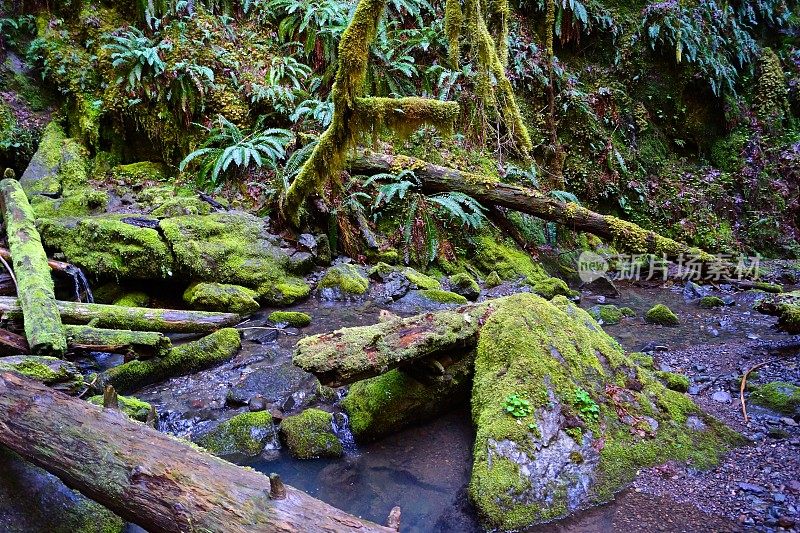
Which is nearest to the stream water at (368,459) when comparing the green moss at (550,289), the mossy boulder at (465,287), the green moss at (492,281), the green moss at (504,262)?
the green moss at (550,289)

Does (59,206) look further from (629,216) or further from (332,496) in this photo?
(629,216)

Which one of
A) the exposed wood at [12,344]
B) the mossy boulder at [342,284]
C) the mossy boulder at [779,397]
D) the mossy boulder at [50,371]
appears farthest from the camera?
the mossy boulder at [342,284]

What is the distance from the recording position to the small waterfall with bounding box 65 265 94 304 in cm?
582

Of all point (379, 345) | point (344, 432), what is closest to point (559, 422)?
point (379, 345)

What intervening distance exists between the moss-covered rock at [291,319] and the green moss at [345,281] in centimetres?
133

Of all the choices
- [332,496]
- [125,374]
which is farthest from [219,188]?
[332,496]

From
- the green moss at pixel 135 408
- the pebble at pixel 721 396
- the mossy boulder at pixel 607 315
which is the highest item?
the pebble at pixel 721 396

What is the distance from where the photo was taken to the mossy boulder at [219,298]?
6203 millimetres

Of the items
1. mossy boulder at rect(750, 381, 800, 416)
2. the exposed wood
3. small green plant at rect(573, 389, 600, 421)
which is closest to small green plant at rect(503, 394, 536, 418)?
small green plant at rect(573, 389, 600, 421)

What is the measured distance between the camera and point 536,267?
9688 millimetres

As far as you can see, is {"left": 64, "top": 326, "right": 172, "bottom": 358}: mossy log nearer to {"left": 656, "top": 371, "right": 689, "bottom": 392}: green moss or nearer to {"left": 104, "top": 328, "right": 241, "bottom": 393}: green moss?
→ {"left": 104, "top": 328, "right": 241, "bottom": 393}: green moss

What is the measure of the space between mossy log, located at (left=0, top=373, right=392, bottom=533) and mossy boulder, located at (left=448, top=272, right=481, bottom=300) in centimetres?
594

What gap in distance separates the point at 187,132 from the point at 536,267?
759 cm

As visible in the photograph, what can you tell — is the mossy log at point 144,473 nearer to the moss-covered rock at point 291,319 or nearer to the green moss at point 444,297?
the moss-covered rock at point 291,319
